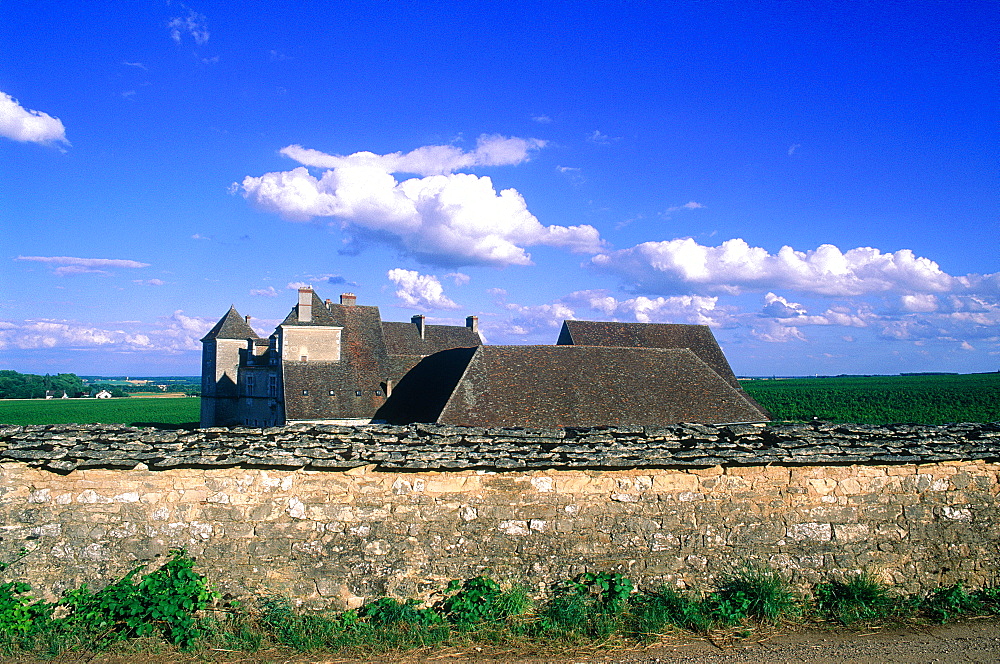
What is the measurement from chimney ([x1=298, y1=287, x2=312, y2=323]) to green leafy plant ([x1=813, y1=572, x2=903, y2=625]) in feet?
89.5

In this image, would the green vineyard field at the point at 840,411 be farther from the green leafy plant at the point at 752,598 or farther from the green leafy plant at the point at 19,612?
the green leafy plant at the point at 19,612

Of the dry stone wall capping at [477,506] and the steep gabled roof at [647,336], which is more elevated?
the steep gabled roof at [647,336]

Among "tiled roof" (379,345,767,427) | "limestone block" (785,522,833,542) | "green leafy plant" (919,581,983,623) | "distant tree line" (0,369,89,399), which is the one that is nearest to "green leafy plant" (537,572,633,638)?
"limestone block" (785,522,833,542)

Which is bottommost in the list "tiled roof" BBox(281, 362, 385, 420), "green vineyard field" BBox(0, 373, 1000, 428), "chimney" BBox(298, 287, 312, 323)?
"green vineyard field" BBox(0, 373, 1000, 428)

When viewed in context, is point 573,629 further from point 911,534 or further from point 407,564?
point 911,534

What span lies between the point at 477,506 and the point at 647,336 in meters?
30.1

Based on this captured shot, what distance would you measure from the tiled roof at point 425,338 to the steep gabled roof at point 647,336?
562 cm

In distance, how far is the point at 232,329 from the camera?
36.8 m

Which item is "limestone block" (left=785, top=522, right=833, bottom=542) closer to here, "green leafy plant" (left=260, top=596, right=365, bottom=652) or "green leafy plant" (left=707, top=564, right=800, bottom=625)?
"green leafy plant" (left=707, top=564, right=800, bottom=625)

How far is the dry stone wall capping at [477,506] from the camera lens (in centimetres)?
607

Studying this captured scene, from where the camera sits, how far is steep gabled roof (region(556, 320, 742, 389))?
34594mm

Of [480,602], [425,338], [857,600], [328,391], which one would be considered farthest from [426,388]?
[857,600]

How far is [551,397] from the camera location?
21297 millimetres

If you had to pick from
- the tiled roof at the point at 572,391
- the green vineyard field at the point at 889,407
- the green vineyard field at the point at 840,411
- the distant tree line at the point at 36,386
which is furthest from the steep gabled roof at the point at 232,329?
the distant tree line at the point at 36,386
